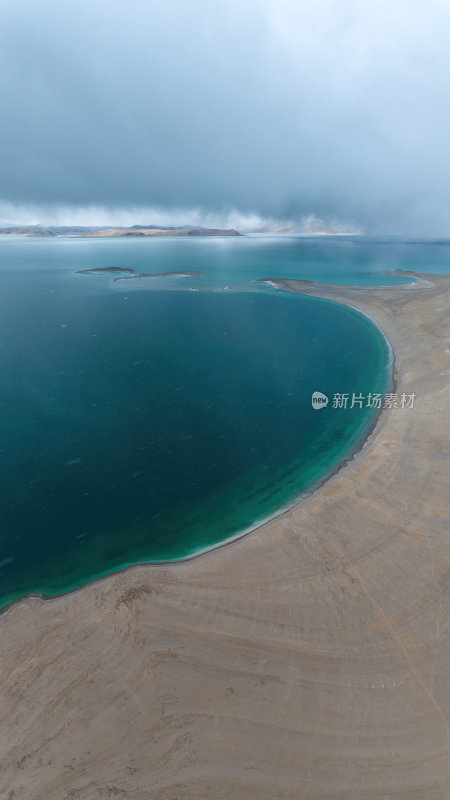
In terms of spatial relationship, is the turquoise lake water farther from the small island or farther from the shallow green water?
the small island

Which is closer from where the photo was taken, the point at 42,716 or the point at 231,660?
the point at 42,716

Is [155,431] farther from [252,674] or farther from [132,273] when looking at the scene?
[132,273]

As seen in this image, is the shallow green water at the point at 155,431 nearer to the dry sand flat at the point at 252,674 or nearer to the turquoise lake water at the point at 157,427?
the turquoise lake water at the point at 157,427

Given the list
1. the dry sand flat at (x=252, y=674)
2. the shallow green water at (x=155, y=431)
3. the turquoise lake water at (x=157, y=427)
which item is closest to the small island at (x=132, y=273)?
the turquoise lake water at (x=157, y=427)

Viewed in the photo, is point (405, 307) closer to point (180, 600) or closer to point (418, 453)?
point (418, 453)

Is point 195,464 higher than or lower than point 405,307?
lower

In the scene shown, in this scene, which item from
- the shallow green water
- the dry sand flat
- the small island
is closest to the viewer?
the dry sand flat

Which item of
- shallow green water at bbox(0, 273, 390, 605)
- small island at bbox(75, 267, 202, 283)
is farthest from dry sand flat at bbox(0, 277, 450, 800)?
small island at bbox(75, 267, 202, 283)

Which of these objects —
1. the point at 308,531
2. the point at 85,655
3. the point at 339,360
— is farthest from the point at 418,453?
the point at 85,655
